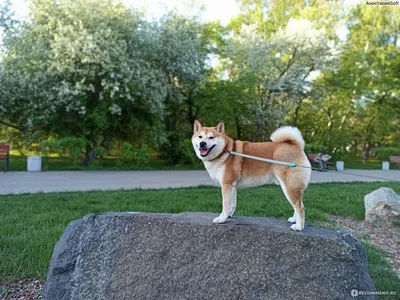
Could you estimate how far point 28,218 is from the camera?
6117 millimetres

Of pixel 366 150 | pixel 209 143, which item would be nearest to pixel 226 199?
pixel 209 143

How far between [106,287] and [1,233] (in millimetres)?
3024

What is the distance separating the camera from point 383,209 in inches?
277

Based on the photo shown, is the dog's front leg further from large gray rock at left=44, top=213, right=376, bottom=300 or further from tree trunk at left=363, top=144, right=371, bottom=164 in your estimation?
tree trunk at left=363, top=144, right=371, bottom=164

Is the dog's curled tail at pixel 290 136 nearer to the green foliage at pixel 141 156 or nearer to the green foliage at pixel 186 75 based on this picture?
the green foliage at pixel 186 75

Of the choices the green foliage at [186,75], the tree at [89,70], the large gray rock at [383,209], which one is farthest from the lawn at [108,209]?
the green foliage at [186,75]

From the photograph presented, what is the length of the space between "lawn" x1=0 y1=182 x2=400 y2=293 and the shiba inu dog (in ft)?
6.28

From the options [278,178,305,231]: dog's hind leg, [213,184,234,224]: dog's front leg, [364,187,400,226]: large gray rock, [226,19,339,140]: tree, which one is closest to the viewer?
[278,178,305,231]: dog's hind leg

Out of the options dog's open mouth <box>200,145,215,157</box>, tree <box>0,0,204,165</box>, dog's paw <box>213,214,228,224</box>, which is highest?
tree <box>0,0,204,165</box>

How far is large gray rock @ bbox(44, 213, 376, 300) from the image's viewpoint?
116 inches

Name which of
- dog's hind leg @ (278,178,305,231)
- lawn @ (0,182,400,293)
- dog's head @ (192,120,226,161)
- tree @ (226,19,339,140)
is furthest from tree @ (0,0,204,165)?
dog's hind leg @ (278,178,305,231)

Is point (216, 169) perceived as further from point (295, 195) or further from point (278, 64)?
point (278, 64)

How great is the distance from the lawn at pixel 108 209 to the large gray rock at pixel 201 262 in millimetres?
1183

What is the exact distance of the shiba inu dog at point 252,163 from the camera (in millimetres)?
3137
